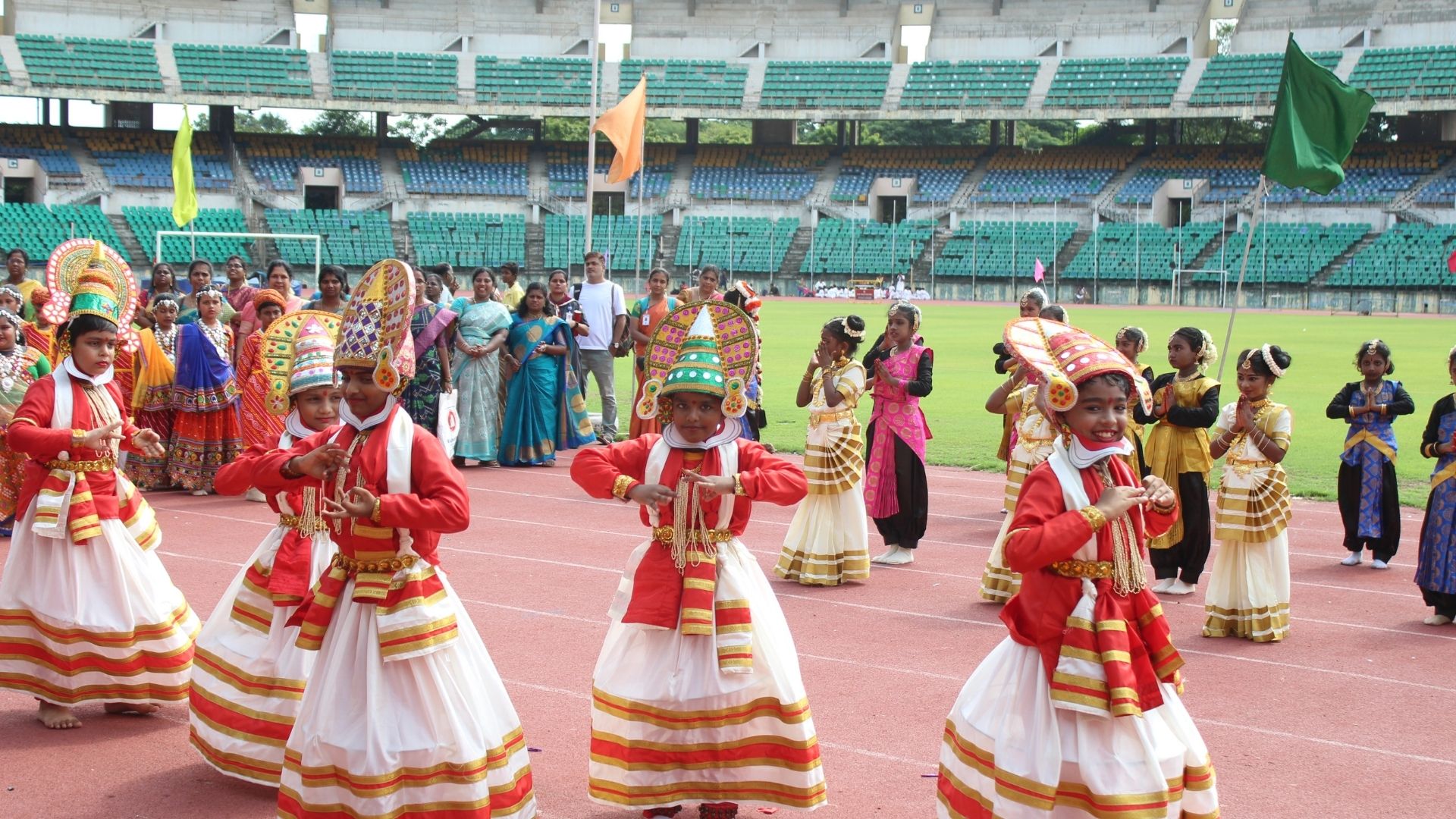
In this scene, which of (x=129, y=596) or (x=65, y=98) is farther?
(x=65, y=98)

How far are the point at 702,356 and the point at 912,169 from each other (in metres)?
56.4

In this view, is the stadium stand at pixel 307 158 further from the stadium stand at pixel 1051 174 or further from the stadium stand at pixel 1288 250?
the stadium stand at pixel 1288 250

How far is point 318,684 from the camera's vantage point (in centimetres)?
419

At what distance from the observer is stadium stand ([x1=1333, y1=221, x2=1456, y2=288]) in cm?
4753

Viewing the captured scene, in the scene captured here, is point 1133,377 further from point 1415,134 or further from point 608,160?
point 1415,134

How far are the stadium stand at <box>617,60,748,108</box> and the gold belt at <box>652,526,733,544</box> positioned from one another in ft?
173

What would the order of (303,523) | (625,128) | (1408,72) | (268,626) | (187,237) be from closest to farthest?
(303,523) < (268,626) < (625,128) < (187,237) < (1408,72)

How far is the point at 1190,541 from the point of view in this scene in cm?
895

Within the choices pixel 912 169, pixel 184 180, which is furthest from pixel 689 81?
pixel 184 180

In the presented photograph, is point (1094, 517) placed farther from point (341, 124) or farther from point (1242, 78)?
point (341, 124)

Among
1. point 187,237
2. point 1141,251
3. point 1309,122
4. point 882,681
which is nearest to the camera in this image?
point 882,681

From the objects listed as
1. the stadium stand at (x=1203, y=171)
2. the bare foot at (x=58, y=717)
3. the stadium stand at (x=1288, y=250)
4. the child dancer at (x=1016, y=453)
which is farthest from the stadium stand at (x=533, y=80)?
the bare foot at (x=58, y=717)

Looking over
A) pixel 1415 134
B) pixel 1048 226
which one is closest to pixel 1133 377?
pixel 1048 226

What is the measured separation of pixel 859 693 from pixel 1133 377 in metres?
2.90
